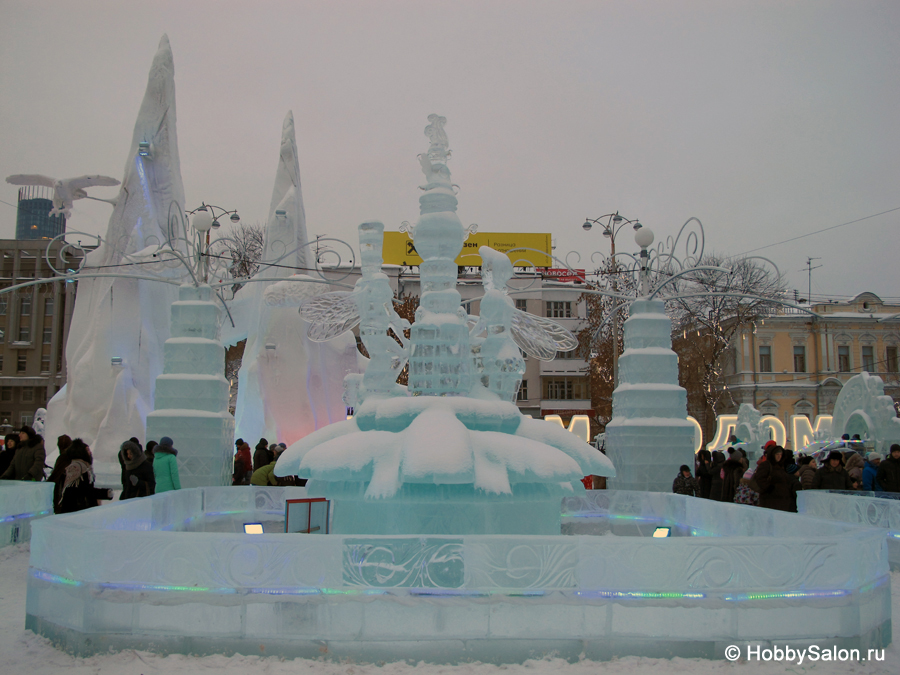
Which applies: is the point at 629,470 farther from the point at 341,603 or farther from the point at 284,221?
the point at 284,221

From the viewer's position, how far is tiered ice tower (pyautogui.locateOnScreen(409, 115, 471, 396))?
909 centimetres

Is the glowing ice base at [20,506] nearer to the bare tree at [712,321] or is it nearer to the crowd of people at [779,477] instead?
the crowd of people at [779,477]

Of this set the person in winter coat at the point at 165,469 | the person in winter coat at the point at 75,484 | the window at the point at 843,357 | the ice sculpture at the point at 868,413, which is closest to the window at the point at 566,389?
the window at the point at 843,357

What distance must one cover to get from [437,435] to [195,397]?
9595 millimetres

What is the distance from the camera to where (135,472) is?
33.6 ft

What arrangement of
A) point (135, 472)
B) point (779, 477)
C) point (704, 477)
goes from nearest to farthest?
point (779, 477), point (135, 472), point (704, 477)

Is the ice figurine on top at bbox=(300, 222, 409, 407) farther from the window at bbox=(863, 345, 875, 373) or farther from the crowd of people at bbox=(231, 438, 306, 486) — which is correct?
the window at bbox=(863, 345, 875, 373)

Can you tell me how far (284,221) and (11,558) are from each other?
16.1 m

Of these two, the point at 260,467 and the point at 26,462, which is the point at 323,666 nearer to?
the point at 260,467

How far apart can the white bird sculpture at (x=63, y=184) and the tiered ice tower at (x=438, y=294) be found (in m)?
16.8

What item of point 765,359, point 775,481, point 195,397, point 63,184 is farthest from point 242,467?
point 765,359

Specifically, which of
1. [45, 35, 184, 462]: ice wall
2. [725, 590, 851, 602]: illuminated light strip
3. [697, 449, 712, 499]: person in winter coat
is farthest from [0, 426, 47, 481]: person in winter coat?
[697, 449, 712, 499]: person in winter coat

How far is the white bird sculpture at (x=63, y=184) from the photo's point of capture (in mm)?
23109

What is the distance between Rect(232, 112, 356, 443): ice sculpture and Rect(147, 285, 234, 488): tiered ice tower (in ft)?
24.8
